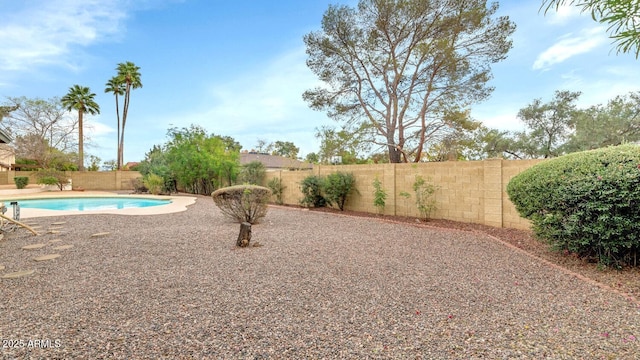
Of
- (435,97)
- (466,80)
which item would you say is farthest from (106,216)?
(466,80)

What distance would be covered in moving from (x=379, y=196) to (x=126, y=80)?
101ft

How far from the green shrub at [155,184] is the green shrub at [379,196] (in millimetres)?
16215

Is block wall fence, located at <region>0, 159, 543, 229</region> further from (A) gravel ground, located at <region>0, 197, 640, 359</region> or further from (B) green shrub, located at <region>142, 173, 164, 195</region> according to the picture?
(B) green shrub, located at <region>142, 173, 164, 195</region>

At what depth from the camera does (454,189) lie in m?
9.14

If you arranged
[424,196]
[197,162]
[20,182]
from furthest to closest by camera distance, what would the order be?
[20,182]
[197,162]
[424,196]

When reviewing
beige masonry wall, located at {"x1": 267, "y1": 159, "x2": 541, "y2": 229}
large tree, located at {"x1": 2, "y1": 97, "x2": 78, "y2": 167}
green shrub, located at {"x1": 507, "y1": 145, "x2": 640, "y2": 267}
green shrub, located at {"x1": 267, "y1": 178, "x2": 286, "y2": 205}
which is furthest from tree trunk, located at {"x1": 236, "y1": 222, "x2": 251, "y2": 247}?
large tree, located at {"x1": 2, "y1": 97, "x2": 78, "y2": 167}

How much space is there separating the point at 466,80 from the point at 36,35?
17.9 m

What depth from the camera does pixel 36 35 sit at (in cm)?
1258

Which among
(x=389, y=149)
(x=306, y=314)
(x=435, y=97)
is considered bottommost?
(x=306, y=314)

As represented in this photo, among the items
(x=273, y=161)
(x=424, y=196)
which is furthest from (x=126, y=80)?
(x=424, y=196)

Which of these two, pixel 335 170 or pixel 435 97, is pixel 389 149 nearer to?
pixel 435 97

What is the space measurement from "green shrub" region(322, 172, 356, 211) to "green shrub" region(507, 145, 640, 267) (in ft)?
23.0

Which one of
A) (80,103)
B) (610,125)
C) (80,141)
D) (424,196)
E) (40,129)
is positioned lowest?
(424,196)

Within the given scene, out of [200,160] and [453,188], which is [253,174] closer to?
[200,160]
